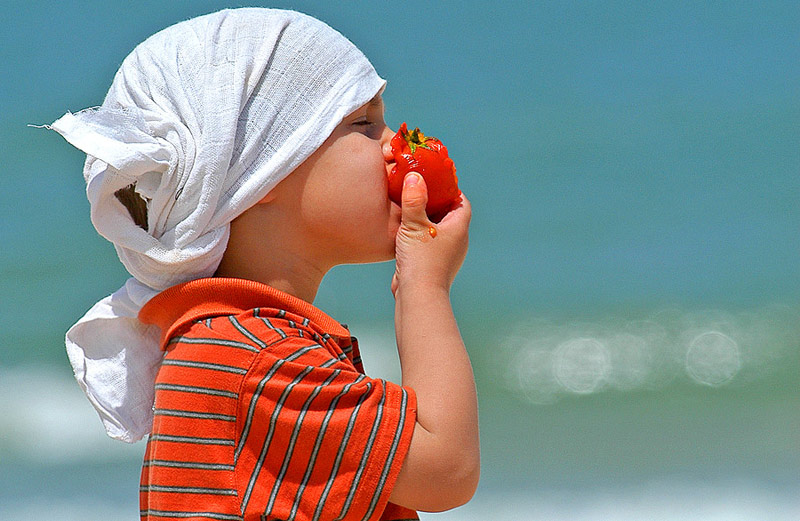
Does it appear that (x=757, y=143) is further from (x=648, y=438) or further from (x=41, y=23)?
(x=41, y=23)

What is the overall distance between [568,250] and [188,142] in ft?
20.9

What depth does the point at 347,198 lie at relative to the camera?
1334 millimetres

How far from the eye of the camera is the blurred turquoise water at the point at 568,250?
432cm

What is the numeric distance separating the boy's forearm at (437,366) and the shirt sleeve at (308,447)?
0.06 meters

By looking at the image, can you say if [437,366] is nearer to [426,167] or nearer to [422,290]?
[422,290]

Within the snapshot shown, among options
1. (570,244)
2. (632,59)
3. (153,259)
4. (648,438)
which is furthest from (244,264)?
(632,59)

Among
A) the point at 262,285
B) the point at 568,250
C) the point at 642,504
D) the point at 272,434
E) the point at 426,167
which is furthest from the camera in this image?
the point at 568,250

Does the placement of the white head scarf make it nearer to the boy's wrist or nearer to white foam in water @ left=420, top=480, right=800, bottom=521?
the boy's wrist

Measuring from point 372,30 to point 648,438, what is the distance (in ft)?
16.6

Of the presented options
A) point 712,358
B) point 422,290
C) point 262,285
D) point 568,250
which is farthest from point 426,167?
point 568,250

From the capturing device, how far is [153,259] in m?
1.25

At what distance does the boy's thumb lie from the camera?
1339 millimetres

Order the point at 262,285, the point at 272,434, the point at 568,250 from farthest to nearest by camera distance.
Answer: the point at 568,250, the point at 262,285, the point at 272,434

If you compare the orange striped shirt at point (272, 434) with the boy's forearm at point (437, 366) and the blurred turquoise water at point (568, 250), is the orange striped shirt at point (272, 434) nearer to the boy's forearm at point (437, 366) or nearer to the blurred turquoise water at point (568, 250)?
the boy's forearm at point (437, 366)
